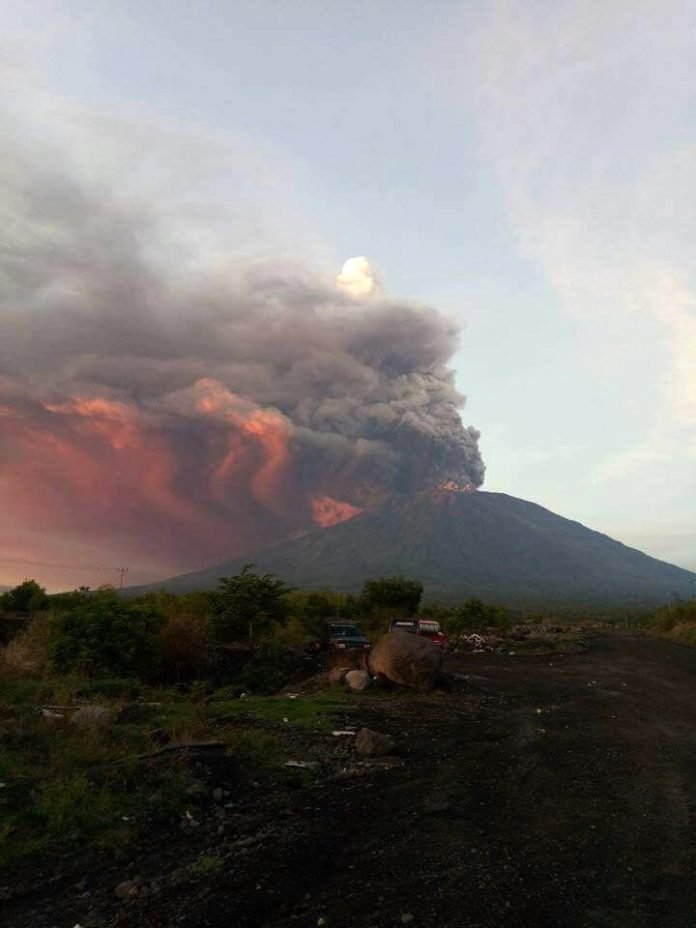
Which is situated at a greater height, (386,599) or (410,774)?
(386,599)

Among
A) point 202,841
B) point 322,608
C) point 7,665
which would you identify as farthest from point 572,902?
point 322,608

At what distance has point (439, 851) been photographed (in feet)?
23.7

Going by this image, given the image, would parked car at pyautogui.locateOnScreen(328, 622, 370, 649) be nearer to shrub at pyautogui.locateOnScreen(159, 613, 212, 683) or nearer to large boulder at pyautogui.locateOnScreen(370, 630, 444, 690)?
shrub at pyautogui.locateOnScreen(159, 613, 212, 683)

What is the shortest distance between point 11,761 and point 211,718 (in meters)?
4.63

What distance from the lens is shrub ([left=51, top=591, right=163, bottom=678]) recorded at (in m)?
18.6

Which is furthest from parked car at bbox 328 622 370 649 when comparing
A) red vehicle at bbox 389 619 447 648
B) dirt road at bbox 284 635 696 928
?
dirt road at bbox 284 635 696 928

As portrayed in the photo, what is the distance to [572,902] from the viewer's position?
238 inches

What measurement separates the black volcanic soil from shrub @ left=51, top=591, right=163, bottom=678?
994 centimetres

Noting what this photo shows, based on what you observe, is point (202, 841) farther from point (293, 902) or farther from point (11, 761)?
point (11, 761)

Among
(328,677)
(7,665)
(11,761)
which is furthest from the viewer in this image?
(328,677)

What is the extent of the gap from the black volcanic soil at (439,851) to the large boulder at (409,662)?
553 centimetres

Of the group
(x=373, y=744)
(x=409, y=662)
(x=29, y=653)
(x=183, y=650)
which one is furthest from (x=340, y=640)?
(x=373, y=744)

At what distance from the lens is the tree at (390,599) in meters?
52.2

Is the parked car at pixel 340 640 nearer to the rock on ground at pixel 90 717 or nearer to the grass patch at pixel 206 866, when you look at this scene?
the rock on ground at pixel 90 717
